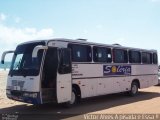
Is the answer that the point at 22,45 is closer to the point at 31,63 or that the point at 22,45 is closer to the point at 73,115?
the point at 31,63

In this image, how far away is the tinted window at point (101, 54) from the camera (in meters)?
15.7

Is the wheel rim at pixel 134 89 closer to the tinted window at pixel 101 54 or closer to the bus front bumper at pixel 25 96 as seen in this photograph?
the tinted window at pixel 101 54

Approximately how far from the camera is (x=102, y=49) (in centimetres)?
1644

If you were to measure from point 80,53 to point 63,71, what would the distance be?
173 cm

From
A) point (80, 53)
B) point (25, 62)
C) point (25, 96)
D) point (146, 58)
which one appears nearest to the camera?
point (25, 96)

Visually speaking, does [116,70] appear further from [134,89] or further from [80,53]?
[80,53]

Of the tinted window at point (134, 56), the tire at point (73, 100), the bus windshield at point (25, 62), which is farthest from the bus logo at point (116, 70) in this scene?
the bus windshield at point (25, 62)

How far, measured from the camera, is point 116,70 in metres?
17.5

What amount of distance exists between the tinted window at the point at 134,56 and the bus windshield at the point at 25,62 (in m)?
7.60

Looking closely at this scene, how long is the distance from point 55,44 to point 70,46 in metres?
1.00

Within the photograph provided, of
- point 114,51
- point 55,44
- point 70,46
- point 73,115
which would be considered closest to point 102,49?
point 114,51

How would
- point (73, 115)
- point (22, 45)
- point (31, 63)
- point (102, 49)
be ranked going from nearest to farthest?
point (73, 115)
point (31, 63)
point (22, 45)
point (102, 49)

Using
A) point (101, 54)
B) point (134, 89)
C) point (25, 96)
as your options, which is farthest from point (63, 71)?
point (134, 89)

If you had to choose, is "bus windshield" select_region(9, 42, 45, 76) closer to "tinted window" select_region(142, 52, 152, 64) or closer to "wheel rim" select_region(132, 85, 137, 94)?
"wheel rim" select_region(132, 85, 137, 94)
